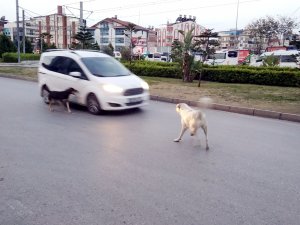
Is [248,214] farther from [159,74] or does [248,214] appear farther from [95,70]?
[159,74]

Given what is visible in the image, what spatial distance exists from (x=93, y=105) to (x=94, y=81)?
652 millimetres

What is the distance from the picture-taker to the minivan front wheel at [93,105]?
26.8 ft

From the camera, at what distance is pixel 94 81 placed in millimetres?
8172

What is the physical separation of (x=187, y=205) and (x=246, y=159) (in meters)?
2.01

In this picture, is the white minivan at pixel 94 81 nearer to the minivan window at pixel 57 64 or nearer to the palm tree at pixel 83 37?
the minivan window at pixel 57 64

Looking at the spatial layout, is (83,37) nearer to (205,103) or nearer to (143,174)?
(205,103)

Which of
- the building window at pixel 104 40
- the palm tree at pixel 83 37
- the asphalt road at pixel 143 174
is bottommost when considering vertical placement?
the asphalt road at pixel 143 174

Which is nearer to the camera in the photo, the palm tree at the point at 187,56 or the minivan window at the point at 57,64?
the minivan window at the point at 57,64

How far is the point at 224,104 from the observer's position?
32.1 feet

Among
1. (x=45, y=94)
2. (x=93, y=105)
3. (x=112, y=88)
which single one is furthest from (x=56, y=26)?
(x=112, y=88)

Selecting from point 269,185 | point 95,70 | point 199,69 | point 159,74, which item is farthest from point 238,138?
point 159,74

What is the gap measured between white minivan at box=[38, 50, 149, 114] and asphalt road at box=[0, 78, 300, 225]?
93 centimetres

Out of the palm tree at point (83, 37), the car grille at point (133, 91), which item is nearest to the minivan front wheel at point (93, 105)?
the car grille at point (133, 91)

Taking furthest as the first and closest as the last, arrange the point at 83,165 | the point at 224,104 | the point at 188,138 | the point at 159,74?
1. the point at 159,74
2. the point at 224,104
3. the point at 188,138
4. the point at 83,165
